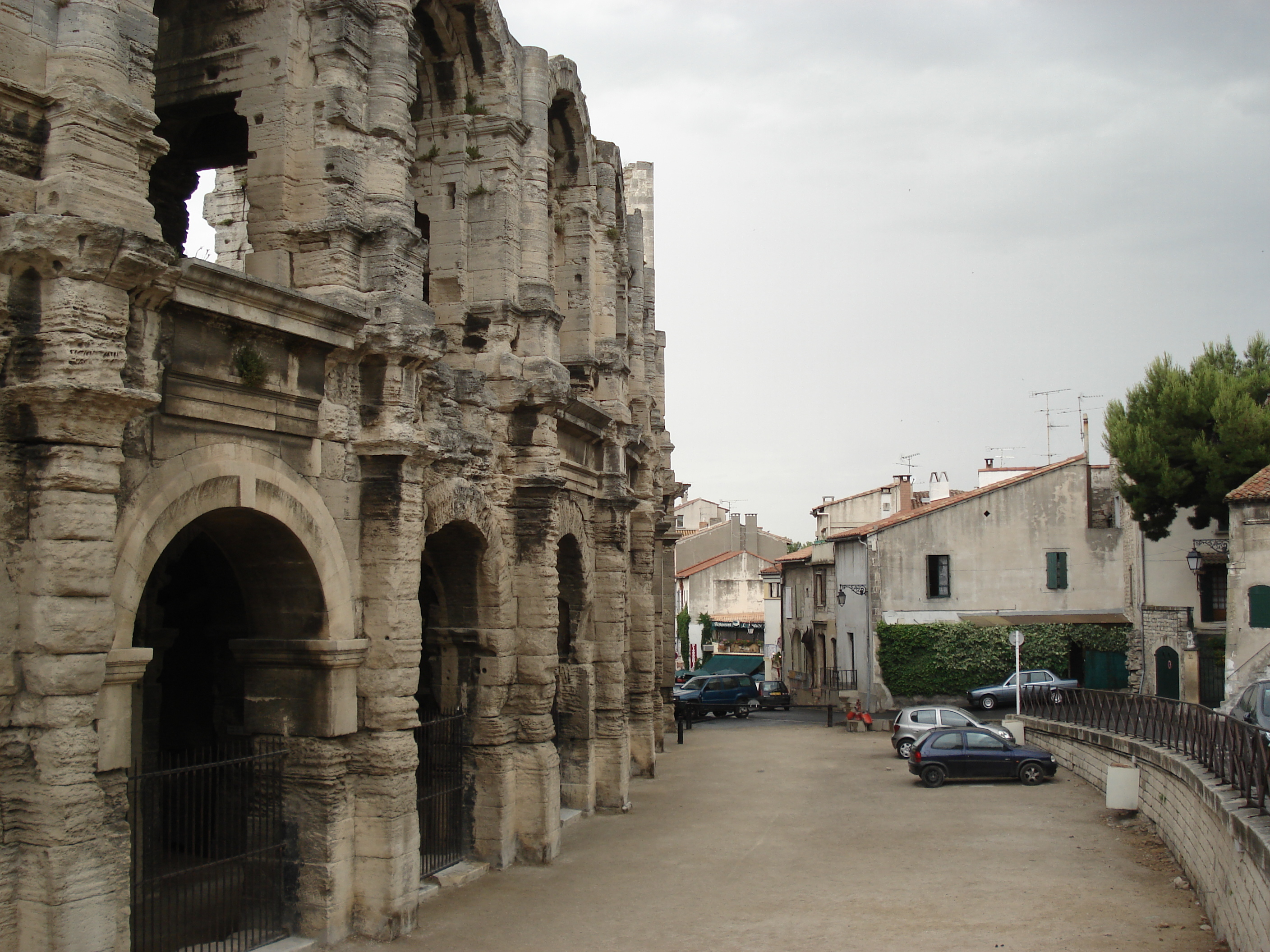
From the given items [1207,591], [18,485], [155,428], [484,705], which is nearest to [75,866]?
[18,485]

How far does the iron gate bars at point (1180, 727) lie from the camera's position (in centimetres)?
1066

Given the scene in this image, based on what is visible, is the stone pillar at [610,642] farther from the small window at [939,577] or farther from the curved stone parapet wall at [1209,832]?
the small window at [939,577]

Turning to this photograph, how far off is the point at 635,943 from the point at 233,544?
5512 mm

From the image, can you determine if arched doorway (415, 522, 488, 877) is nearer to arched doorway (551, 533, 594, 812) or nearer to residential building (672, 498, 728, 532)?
arched doorway (551, 533, 594, 812)

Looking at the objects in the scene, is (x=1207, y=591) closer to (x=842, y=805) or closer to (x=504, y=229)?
(x=842, y=805)

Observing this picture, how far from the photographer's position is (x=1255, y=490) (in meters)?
24.2

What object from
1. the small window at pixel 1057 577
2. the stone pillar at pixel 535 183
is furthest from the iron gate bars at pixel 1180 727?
the stone pillar at pixel 535 183

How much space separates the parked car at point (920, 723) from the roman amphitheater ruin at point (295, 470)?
8.16 meters

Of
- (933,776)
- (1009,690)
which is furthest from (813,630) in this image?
(933,776)

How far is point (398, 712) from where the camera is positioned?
11195 millimetres

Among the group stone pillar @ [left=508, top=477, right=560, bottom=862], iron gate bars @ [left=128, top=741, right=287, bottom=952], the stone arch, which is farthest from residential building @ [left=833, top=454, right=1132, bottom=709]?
the stone arch

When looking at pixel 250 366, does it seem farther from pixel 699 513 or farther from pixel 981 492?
pixel 699 513

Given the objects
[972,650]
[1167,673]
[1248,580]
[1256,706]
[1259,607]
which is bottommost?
[1167,673]

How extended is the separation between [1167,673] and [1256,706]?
1778cm
